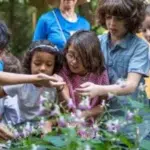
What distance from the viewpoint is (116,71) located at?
10.8 feet

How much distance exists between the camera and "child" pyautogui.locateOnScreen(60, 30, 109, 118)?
126 inches

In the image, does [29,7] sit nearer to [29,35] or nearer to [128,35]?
[29,35]

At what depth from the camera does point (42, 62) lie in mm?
3248

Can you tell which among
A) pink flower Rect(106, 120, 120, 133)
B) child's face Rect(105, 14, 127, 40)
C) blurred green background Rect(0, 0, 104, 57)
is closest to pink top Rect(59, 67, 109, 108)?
child's face Rect(105, 14, 127, 40)

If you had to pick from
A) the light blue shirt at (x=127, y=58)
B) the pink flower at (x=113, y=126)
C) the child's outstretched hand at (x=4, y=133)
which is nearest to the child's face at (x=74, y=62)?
the light blue shirt at (x=127, y=58)

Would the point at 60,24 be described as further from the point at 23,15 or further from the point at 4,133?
the point at 23,15

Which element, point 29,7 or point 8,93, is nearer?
point 8,93

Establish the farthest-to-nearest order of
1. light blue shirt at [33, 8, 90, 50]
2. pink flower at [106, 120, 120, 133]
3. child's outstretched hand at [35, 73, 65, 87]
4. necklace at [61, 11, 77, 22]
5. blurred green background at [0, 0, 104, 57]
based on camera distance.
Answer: blurred green background at [0, 0, 104, 57], necklace at [61, 11, 77, 22], light blue shirt at [33, 8, 90, 50], child's outstretched hand at [35, 73, 65, 87], pink flower at [106, 120, 120, 133]

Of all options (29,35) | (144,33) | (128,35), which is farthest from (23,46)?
(128,35)

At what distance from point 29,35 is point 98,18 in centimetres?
527

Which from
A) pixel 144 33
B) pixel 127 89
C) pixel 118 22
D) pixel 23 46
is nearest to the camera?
pixel 127 89

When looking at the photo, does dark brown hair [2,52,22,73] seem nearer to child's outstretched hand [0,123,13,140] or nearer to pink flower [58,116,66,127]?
child's outstretched hand [0,123,13,140]

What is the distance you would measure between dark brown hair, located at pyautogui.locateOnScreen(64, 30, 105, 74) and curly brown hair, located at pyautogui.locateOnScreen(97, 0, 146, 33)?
18cm

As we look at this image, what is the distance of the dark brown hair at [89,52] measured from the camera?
3.20m
